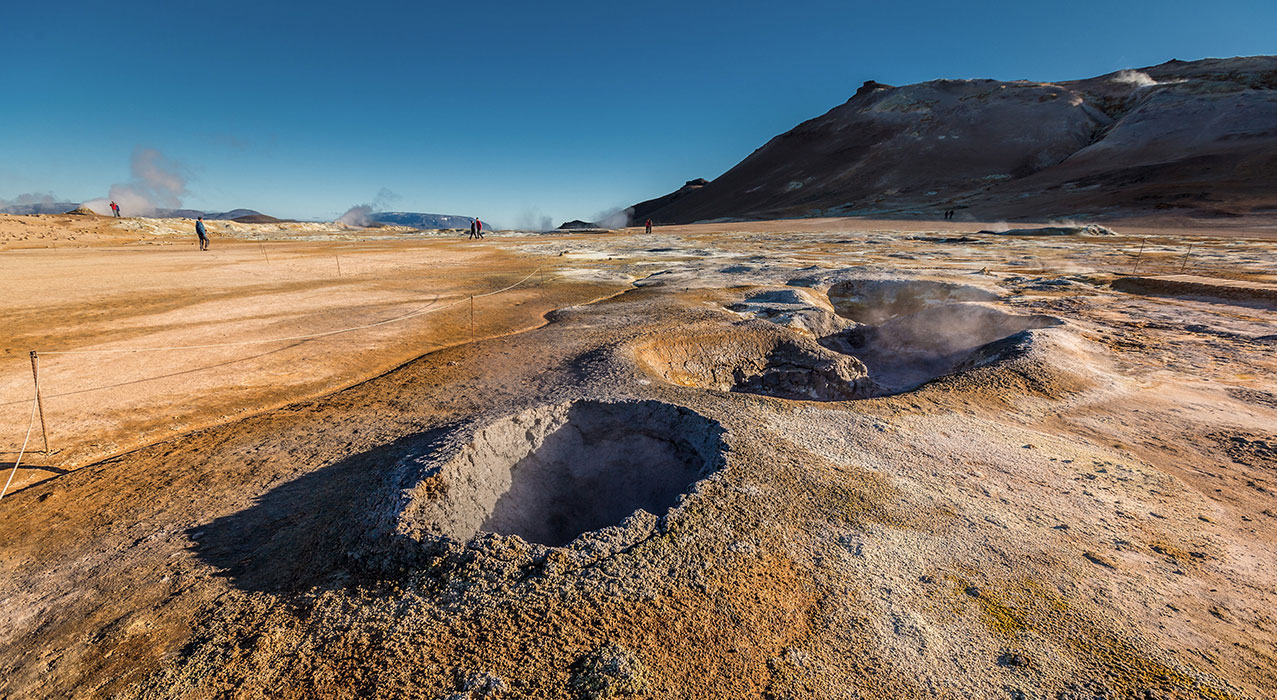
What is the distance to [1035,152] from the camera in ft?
210

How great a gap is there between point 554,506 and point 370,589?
5.64 feet

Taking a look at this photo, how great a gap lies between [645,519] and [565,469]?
159 centimetres

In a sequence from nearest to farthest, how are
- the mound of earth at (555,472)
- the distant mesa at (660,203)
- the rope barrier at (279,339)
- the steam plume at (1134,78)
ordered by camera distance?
the mound of earth at (555,472)
the rope barrier at (279,339)
the steam plume at (1134,78)
the distant mesa at (660,203)

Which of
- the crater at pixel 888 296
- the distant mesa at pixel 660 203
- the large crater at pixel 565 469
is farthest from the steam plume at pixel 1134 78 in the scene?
the large crater at pixel 565 469

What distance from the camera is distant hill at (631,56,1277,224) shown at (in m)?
43.0

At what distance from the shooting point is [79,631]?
2.50 m

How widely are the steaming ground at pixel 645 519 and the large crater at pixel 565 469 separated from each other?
0.09ft

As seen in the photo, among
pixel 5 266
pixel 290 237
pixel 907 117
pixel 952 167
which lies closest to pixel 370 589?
pixel 5 266

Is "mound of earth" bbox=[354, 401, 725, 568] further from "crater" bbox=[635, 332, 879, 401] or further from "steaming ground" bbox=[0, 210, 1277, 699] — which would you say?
"crater" bbox=[635, 332, 879, 401]

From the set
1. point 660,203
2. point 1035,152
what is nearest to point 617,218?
point 660,203

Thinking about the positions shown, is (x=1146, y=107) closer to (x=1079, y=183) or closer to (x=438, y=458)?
(x=1079, y=183)

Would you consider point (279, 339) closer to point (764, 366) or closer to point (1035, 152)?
point (764, 366)

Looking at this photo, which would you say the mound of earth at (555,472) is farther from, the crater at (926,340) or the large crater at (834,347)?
the crater at (926,340)

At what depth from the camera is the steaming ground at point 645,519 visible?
2.22 meters
